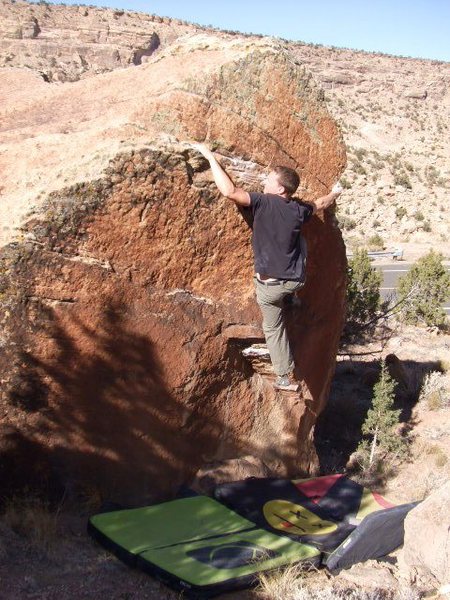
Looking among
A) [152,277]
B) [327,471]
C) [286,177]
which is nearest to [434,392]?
[327,471]

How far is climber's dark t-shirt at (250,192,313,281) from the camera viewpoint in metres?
4.57

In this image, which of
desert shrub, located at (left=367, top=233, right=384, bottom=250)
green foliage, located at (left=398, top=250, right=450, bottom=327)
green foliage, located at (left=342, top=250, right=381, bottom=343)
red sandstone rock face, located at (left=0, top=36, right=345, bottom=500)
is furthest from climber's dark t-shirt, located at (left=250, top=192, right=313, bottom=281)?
desert shrub, located at (left=367, top=233, right=384, bottom=250)

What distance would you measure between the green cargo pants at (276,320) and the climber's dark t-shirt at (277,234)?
0.37 ft

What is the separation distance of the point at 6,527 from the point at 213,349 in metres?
1.91

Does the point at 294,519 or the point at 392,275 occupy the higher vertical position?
the point at 392,275

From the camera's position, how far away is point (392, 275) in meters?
19.1

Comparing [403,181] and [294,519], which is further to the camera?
[403,181]

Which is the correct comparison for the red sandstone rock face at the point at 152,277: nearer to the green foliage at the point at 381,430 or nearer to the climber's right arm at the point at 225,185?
the climber's right arm at the point at 225,185

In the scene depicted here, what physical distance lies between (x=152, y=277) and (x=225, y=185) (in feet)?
2.84

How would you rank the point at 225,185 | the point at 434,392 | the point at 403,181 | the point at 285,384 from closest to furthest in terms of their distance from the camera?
the point at 225,185
the point at 285,384
the point at 434,392
the point at 403,181

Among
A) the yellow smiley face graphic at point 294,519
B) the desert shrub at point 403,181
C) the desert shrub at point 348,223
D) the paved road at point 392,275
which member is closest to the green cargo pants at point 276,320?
the yellow smiley face graphic at point 294,519

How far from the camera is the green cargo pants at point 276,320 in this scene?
15.8 ft

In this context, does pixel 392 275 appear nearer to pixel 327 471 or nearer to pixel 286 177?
pixel 327 471

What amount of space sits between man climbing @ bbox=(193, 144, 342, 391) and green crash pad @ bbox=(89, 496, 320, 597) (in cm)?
154
